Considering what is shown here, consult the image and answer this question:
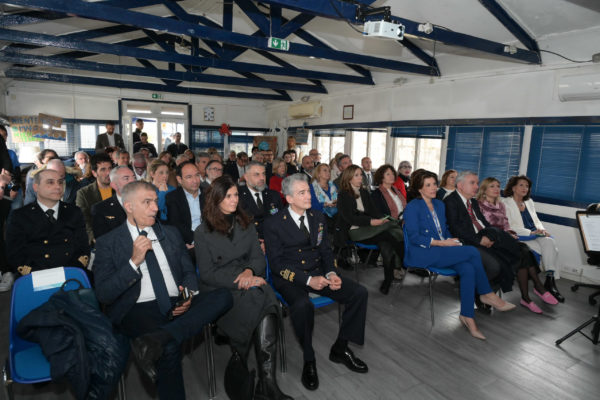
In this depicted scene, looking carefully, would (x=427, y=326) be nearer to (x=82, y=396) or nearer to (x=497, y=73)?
(x=82, y=396)

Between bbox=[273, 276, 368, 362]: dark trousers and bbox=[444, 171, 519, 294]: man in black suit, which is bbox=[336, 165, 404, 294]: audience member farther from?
bbox=[273, 276, 368, 362]: dark trousers

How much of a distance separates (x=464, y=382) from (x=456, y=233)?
1634mm

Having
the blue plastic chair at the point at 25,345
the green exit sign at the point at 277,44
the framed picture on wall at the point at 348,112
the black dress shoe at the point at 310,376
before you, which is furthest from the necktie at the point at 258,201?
the framed picture on wall at the point at 348,112

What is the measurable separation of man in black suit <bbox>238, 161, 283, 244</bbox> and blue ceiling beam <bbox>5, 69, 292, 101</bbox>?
7.55 meters

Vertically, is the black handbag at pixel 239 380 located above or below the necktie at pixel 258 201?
below

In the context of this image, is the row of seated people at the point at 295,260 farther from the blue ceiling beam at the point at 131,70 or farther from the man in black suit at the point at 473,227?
the blue ceiling beam at the point at 131,70

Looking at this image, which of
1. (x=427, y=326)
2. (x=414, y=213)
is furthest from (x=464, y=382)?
(x=414, y=213)

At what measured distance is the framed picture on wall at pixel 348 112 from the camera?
29.7ft

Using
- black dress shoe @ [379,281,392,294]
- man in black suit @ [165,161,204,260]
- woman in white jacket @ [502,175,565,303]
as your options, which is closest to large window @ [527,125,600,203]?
woman in white jacket @ [502,175,565,303]

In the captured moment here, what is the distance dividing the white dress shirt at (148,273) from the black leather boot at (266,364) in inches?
24.9

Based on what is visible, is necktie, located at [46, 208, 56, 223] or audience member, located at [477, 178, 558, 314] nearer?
necktie, located at [46, 208, 56, 223]

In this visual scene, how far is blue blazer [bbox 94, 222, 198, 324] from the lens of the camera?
2.03m

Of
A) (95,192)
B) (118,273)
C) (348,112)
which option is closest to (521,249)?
(118,273)

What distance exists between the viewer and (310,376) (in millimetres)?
2459
